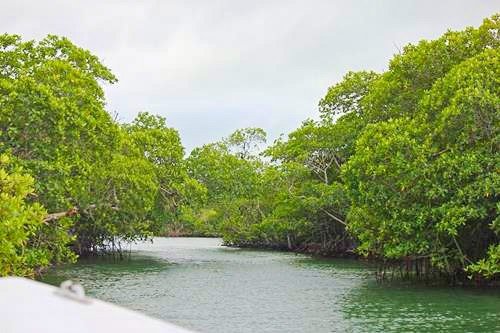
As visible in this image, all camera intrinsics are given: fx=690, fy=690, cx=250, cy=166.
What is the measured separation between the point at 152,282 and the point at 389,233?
8.46 m

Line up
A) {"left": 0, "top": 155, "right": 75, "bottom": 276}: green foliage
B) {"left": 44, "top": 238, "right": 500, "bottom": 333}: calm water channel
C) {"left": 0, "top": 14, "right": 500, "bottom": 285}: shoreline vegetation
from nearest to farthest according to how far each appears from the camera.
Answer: {"left": 0, "top": 155, "right": 75, "bottom": 276}: green foliage
{"left": 44, "top": 238, "right": 500, "bottom": 333}: calm water channel
{"left": 0, "top": 14, "right": 500, "bottom": 285}: shoreline vegetation

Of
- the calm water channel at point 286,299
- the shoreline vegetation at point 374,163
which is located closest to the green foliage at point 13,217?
the shoreline vegetation at point 374,163

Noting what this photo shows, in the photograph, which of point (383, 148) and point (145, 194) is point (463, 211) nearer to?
point (383, 148)

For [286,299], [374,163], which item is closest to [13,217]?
[286,299]

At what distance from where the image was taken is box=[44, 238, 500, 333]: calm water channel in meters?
15.1

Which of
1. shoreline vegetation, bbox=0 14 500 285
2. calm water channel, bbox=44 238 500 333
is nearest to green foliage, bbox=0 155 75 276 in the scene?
shoreline vegetation, bbox=0 14 500 285

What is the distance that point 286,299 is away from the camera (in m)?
19.7

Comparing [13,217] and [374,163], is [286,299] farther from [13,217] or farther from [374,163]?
[13,217]

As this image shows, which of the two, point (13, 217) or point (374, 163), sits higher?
point (374, 163)

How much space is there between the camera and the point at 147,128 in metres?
39.7

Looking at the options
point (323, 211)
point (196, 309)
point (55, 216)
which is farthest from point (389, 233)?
point (323, 211)

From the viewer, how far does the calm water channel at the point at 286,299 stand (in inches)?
593

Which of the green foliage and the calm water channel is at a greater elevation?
the green foliage

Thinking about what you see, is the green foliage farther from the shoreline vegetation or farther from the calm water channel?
the calm water channel
